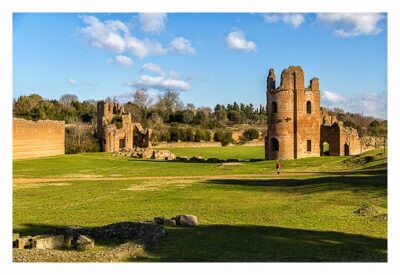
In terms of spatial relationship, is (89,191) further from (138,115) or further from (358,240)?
(138,115)

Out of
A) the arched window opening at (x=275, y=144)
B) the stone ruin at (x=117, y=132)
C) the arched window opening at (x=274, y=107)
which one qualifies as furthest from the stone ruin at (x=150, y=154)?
the arched window opening at (x=274, y=107)

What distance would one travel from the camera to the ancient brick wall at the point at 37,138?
143 ft

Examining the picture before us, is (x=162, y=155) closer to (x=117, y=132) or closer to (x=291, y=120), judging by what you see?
(x=117, y=132)

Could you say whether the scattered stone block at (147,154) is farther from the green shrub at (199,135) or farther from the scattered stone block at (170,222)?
the scattered stone block at (170,222)

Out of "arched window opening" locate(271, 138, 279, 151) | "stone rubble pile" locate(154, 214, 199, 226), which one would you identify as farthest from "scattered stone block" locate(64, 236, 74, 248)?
"arched window opening" locate(271, 138, 279, 151)

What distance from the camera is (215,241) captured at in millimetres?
10430

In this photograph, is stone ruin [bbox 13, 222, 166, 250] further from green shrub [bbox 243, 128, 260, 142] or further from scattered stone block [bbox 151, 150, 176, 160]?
green shrub [bbox 243, 128, 260, 142]

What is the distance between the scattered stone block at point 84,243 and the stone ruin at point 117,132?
4835 cm

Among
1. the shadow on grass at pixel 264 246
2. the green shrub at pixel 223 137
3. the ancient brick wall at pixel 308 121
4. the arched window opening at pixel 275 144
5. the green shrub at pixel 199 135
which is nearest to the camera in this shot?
the shadow on grass at pixel 264 246

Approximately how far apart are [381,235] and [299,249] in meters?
2.69

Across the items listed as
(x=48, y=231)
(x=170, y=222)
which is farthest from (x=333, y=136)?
(x=48, y=231)

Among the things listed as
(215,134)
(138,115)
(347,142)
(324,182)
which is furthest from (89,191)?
(138,115)

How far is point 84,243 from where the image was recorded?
34.3ft

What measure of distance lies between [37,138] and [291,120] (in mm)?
27281
